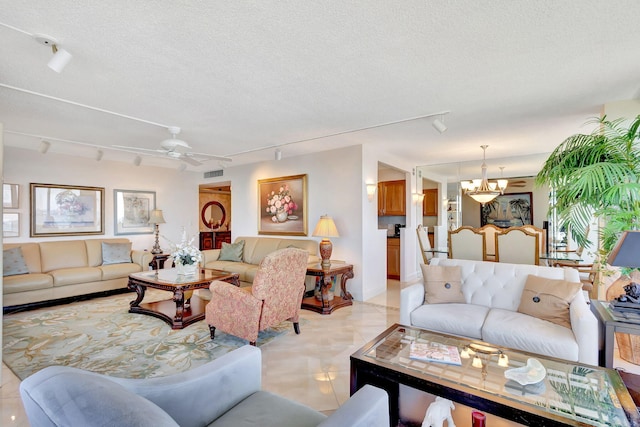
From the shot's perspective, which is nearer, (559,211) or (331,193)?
(559,211)

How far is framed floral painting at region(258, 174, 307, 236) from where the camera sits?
538 cm

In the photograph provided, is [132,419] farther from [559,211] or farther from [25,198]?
[25,198]

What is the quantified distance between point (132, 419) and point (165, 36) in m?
2.12

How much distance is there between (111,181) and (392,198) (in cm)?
586

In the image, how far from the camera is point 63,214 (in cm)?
529

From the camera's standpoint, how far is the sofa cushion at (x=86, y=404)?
28.2 inches

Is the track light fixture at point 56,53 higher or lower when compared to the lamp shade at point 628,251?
higher

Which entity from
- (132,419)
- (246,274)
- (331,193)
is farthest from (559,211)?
(246,274)

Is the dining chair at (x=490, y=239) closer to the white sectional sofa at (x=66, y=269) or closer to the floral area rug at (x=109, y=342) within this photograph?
the floral area rug at (x=109, y=342)

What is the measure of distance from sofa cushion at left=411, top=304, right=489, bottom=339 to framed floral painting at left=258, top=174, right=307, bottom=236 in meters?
2.87

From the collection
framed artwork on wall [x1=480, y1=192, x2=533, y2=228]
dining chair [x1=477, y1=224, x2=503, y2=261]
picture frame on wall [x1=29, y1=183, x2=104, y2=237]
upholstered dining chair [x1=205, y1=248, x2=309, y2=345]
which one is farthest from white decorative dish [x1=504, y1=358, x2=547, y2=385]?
picture frame on wall [x1=29, y1=183, x2=104, y2=237]

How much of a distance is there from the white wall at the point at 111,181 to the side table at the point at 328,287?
160 inches

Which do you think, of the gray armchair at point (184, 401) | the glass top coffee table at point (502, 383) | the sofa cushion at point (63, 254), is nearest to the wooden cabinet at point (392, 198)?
the glass top coffee table at point (502, 383)

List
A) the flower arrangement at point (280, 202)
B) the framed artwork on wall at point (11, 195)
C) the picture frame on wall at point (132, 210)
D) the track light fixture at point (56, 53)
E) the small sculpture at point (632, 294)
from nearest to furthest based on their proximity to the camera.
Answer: the track light fixture at point (56, 53) → the small sculpture at point (632, 294) → the framed artwork on wall at point (11, 195) → the flower arrangement at point (280, 202) → the picture frame on wall at point (132, 210)
